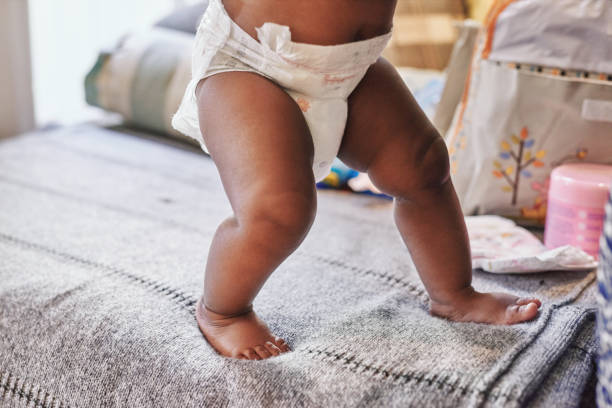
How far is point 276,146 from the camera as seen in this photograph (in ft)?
2.27

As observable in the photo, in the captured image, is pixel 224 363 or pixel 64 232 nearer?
pixel 224 363

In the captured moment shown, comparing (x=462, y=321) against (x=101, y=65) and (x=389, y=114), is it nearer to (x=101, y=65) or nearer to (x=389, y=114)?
(x=389, y=114)

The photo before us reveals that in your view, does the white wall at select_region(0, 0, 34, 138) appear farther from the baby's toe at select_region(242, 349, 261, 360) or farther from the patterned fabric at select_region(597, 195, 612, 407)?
the patterned fabric at select_region(597, 195, 612, 407)

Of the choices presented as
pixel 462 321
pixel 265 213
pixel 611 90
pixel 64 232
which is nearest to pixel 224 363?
pixel 265 213

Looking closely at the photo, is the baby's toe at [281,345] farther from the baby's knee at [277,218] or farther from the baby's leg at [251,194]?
the baby's knee at [277,218]

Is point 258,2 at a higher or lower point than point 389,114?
higher

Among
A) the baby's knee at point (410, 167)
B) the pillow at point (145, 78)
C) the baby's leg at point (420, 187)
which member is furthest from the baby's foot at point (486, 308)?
the pillow at point (145, 78)

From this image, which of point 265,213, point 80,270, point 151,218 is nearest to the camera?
point 265,213

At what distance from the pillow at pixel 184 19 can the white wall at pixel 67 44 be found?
6.1 inches

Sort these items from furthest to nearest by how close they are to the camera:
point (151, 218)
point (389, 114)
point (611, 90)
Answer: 1. point (151, 218)
2. point (611, 90)
3. point (389, 114)

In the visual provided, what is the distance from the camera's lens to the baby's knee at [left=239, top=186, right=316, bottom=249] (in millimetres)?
677

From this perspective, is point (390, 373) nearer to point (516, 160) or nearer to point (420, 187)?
point (420, 187)

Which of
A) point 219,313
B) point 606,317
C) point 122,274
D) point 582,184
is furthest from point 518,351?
point 122,274

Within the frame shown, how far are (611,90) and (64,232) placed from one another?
35.4 inches
